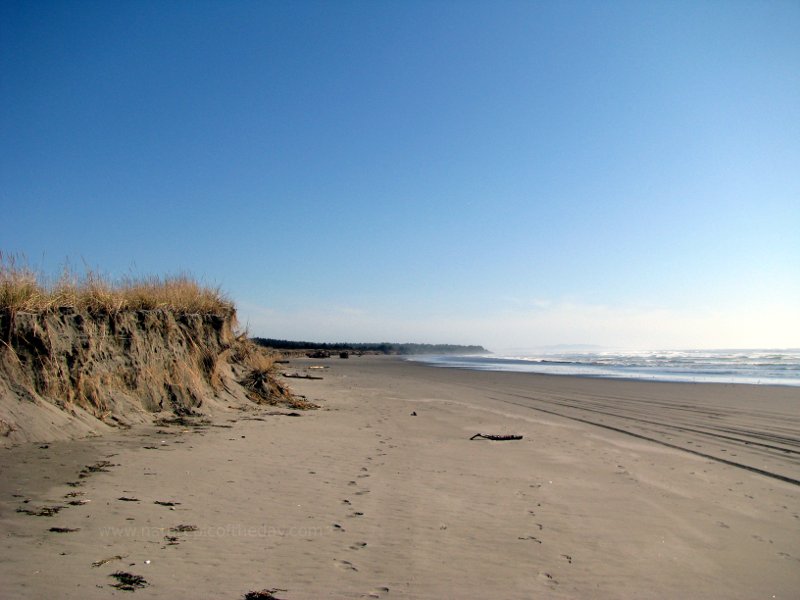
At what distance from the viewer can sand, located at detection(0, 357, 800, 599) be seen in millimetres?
3711

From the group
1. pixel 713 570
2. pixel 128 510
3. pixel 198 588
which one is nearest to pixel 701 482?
pixel 713 570

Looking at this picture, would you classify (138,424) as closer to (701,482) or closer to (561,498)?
(561,498)

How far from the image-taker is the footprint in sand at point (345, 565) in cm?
388

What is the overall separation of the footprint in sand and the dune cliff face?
17.1 ft

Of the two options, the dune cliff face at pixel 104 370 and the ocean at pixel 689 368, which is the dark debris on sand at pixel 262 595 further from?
the ocean at pixel 689 368

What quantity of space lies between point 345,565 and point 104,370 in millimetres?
6965

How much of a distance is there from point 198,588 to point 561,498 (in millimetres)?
4020

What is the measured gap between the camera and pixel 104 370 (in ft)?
29.7

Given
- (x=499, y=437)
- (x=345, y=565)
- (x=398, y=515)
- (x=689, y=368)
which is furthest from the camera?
(x=689, y=368)

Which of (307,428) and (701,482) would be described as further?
(307,428)

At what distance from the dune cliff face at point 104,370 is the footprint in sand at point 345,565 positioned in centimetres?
523

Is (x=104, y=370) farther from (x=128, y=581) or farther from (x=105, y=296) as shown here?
(x=128, y=581)

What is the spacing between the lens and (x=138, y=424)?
8805 millimetres

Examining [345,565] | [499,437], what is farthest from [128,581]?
[499,437]
